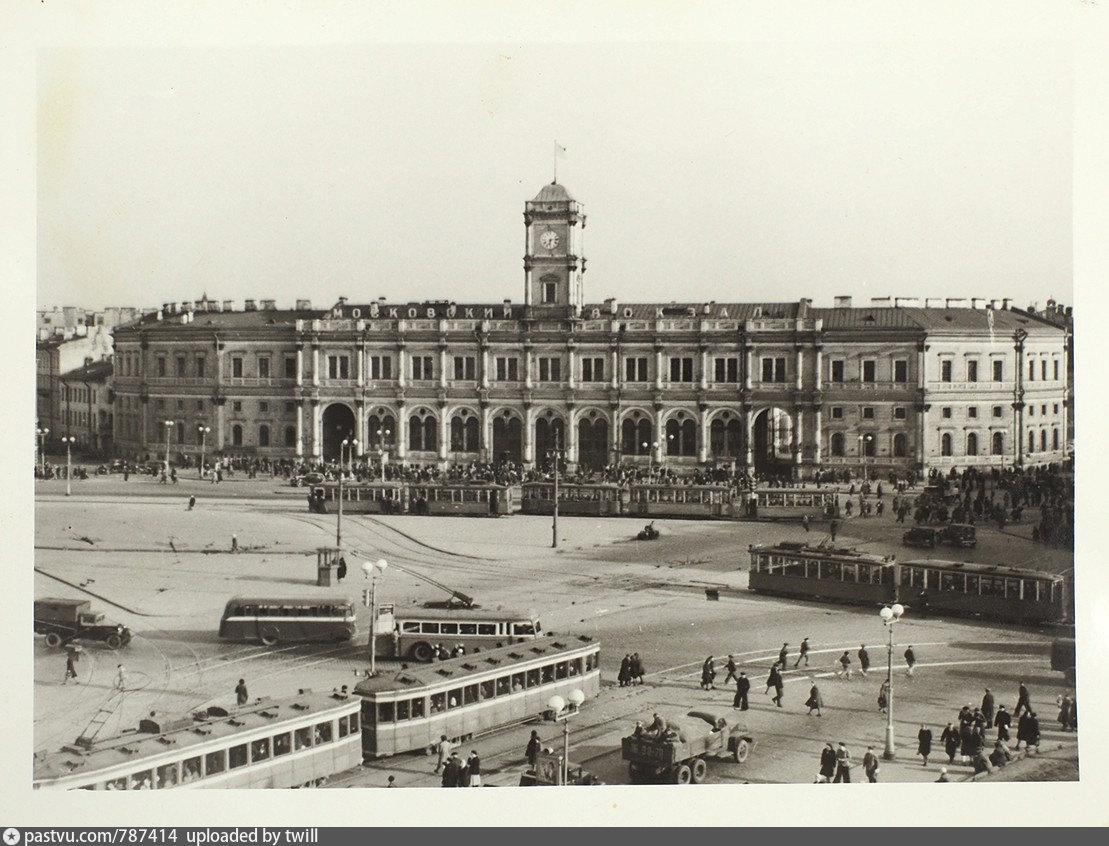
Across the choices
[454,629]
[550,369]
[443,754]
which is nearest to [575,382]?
[550,369]

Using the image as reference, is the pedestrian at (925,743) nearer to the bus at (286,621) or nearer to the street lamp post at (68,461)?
the bus at (286,621)

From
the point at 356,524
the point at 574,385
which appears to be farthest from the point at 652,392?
the point at 356,524

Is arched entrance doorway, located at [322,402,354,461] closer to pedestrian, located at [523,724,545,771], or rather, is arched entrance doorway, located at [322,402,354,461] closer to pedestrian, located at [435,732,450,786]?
pedestrian, located at [435,732,450,786]

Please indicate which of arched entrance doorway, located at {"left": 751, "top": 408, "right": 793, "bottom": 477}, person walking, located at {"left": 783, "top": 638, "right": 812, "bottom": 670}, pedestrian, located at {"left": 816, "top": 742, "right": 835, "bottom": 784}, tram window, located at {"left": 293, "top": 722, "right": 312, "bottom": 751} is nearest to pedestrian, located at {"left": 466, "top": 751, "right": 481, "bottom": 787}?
tram window, located at {"left": 293, "top": 722, "right": 312, "bottom": 751}

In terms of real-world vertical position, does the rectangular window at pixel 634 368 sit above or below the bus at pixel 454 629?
above

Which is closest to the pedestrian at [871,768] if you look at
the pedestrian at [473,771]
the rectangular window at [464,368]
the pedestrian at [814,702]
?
the pedestrian at [814,702]
